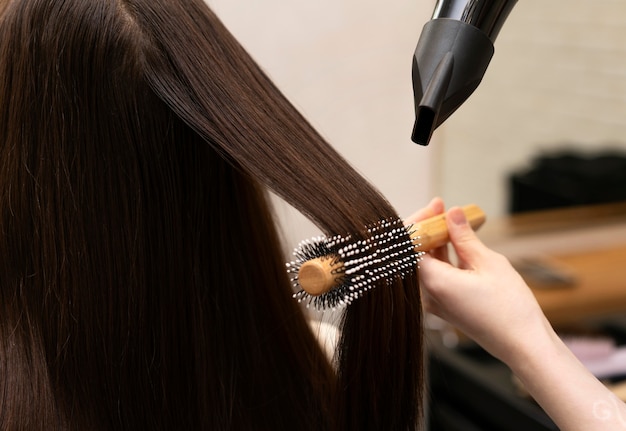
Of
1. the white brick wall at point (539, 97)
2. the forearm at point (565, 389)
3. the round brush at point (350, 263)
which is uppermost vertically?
the white brick wall at point (539, 97)

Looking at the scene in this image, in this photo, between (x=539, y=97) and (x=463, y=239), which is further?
(x=539, y=97)

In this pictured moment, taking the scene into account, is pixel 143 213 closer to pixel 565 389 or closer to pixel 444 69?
pixel 444 69

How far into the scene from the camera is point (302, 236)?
1053mm

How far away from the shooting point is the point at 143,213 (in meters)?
0.62

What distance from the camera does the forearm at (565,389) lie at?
590mm

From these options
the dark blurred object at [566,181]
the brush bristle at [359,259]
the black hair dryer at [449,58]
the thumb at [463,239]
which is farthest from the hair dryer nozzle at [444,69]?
the dark blurred object at [566,181]

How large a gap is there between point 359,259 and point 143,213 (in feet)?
0.68

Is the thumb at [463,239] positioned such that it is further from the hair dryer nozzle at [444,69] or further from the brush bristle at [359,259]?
the hair dryer nozzle at [444,69]

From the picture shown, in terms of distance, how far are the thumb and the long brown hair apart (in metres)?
0.09

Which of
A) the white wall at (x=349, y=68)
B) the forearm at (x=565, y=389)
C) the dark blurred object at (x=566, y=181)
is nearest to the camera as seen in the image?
the forearm at (x=565, y=389)

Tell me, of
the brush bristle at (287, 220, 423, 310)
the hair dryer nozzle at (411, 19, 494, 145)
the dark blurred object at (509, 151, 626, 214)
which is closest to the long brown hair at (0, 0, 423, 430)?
the brush bristle at (287, 220, 423, 310)

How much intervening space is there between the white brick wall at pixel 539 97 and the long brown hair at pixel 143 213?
736 millimetres

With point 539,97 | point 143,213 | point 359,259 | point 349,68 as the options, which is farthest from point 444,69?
point 539,97

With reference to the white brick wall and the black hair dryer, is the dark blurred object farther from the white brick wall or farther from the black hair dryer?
the black hair dryer
